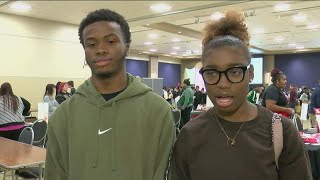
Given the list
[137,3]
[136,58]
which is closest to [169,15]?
[137,3]

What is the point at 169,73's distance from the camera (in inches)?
899

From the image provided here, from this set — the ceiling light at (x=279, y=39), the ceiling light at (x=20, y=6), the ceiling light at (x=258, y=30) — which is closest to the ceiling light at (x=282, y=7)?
the ceiling light at (x=258, y=30)

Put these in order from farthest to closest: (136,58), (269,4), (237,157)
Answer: (136,58) → (269,4) → (237,157)

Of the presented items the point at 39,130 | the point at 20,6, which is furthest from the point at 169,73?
the point at 39,130

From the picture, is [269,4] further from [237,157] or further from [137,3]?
[237,157]

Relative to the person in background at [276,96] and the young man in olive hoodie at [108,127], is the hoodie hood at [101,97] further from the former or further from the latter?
the person in background at [276,96]

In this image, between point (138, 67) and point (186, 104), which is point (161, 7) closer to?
point (186, 104)

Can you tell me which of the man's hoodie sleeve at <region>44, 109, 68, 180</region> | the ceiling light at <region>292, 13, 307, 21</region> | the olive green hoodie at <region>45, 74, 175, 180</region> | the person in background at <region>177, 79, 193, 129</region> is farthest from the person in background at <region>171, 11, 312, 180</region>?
the ceiling light at <region>292, 13, 307, 21</region>

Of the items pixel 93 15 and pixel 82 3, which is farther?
pixel 82 3

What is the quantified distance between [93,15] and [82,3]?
6115mm

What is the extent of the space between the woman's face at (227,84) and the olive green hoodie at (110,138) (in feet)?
0.90

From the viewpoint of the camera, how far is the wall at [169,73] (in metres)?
22.2

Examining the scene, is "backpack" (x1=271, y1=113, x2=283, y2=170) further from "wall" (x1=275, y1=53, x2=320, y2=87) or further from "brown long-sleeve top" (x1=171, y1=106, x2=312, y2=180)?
"wall" (x1=275, y1=53, x2=320, y2=87)

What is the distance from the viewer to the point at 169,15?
27.5ft
